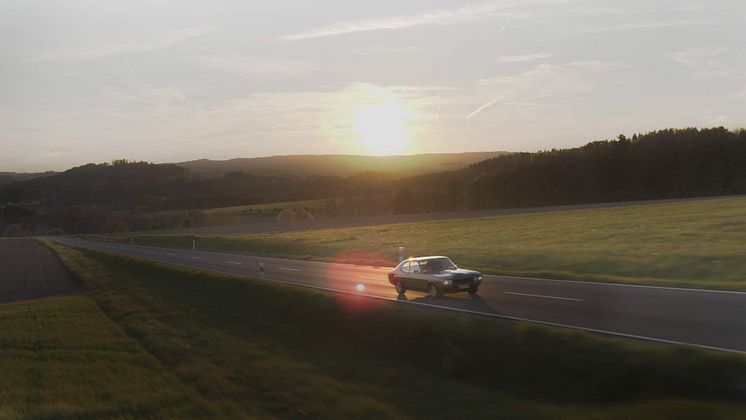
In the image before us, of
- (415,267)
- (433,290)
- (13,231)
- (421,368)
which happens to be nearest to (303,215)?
(415,267)

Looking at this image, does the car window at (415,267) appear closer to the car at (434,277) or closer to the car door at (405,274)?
the car at (434,277)

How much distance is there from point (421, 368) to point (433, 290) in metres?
9.27

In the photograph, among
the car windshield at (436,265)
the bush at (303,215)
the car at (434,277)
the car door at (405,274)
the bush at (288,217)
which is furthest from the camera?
the bush at (288,217)

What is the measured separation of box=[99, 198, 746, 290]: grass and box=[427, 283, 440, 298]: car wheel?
605cm

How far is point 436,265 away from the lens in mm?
22562

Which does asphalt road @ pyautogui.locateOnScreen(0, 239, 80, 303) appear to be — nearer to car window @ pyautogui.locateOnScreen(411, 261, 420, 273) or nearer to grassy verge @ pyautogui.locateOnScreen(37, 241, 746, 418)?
grassy verge @ pyautogui.locateOnScreen(37, 241, 746, 418)

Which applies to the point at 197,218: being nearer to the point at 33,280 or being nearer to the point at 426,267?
the point at 33,280

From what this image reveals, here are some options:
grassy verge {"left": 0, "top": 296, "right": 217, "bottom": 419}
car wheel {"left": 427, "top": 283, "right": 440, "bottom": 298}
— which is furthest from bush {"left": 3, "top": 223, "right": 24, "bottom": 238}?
car wheel {"left": 427, "top": 283, "right": 440, "bottom": 298}

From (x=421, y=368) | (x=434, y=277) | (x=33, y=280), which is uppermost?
(x=434, y=277)

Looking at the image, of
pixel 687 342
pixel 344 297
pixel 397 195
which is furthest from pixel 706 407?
pixel 397 195

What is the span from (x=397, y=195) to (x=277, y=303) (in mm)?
77648

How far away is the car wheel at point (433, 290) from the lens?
21539 millimetres

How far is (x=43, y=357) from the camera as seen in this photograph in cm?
1523

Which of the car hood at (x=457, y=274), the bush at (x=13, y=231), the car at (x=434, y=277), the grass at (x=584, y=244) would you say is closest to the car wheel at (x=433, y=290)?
the car at (x=434, y=277)
